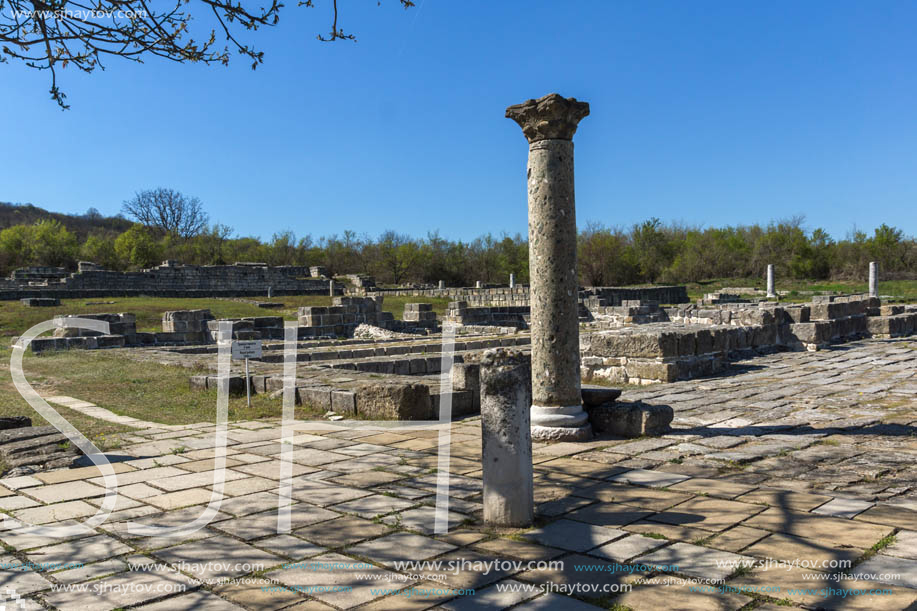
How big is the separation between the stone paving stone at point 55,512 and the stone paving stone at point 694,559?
343 centimetres

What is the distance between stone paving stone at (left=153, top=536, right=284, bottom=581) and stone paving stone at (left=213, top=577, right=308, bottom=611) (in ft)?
0.43

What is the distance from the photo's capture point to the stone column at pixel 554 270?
256 inches

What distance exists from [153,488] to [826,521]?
4.42 meters

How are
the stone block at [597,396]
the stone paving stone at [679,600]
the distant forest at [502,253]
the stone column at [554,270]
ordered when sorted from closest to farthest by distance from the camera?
1. the stone paving stone at [679,600]
2. the stone column at [554,270]
3. the stone block at [597,396]
4. the distant forest at [502,253]

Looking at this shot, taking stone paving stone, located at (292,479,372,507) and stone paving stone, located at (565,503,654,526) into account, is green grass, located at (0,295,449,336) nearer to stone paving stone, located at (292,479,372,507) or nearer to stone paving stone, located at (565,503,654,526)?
stone paving stone, located at (292,479,372,507)

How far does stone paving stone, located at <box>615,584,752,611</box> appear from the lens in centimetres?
284

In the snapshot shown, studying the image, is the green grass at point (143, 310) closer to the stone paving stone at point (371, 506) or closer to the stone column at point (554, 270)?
the stone column at point (554, 270)

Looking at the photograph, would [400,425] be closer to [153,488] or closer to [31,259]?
[153,488]

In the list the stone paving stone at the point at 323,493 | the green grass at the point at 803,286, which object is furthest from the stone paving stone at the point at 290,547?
the green grass at the point at 803,286

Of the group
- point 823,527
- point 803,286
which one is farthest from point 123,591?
point 803,286

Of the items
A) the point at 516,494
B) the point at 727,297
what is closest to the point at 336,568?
the point at 516,494

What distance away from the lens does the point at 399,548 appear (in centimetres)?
364

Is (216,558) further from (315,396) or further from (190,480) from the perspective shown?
(315,396)

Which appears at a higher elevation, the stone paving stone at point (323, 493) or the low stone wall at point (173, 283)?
the low stone wall at point (173, 283)
